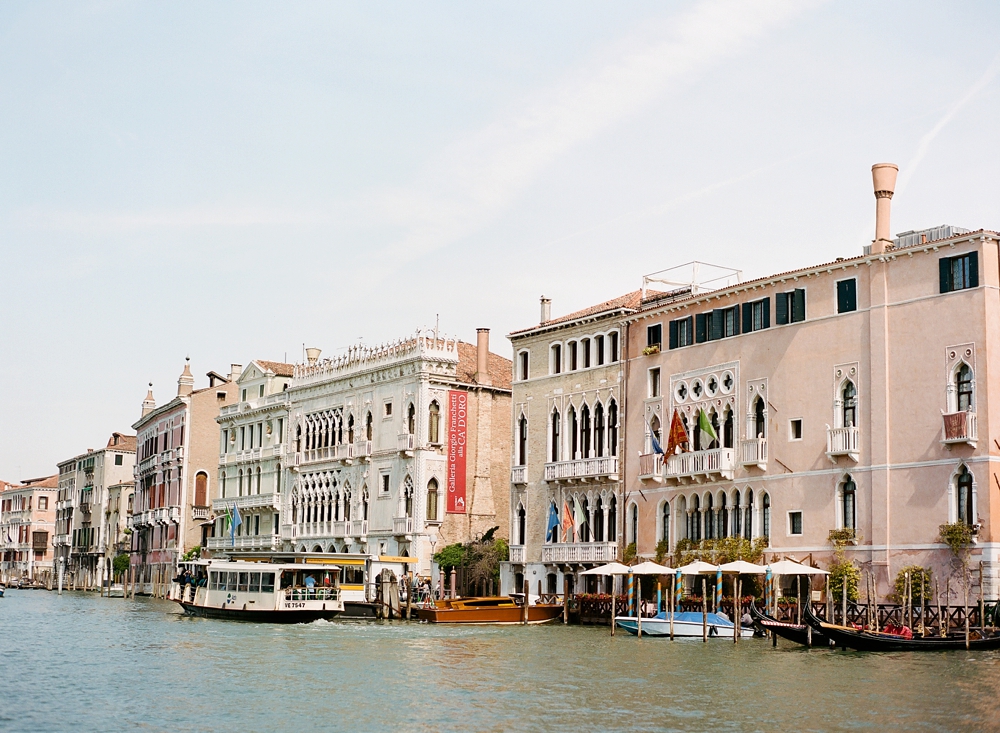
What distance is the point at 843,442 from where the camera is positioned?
35.2 m

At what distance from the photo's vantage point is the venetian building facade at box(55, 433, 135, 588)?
9119 centimetres

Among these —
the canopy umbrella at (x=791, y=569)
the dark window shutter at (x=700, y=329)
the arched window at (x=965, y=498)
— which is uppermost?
the dark window shutter at (x=700, y=329)

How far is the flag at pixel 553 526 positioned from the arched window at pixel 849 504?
39.8 ft

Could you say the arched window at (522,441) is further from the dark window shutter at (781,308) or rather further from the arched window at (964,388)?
the arched window at (964,388)

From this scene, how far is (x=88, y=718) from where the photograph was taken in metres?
20.2

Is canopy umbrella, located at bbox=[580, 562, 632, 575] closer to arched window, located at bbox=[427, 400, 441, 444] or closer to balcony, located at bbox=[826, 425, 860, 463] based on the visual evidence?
balcony, located at bbox=[826, 425, 860, 463]

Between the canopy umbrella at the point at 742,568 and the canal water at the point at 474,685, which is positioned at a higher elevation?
the canopy umbrella at the point at 742,568

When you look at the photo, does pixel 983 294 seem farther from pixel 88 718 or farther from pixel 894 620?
pixel 88 718

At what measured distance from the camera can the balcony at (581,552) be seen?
4366 cm

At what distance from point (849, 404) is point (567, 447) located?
1244 cm

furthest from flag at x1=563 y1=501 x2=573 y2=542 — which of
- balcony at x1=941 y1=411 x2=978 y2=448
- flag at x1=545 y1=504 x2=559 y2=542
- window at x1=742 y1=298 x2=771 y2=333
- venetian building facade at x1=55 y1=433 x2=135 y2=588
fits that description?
venetian building facade at x1=55 y1=433 x2=135 y2=588

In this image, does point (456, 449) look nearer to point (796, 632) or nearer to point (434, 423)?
point (434, 423)

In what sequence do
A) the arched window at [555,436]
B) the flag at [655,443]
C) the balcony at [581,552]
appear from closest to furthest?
1. the flag at [655,443]
2. the balcony at [581,552]
3. the arched window at [555,436]

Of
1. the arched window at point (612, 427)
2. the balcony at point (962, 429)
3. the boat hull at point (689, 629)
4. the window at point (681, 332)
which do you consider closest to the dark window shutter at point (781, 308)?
the window at point (681, 332)
